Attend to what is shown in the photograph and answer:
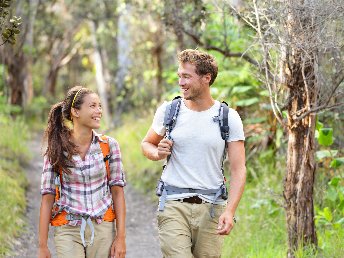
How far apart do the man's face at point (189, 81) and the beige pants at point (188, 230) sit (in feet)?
2.43

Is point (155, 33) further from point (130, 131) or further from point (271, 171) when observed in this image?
point (271, 171)

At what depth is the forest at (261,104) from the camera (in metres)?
6.18

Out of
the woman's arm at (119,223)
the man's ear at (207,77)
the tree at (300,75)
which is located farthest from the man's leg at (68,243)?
the tree at (300,75)

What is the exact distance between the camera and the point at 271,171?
10.3 metres

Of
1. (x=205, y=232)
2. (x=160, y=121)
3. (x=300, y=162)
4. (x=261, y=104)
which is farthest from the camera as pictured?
(x=261, y=104)

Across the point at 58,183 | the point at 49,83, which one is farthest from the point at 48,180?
the point at 49,83

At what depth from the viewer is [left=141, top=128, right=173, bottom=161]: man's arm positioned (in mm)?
4688

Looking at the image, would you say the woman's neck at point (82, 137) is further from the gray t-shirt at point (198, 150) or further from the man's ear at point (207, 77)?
the man's ear at point (207, 77)

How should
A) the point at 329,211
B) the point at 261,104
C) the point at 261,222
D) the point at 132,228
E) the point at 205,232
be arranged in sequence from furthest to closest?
1. the point at 261,104
2. the point at 132,228
3. the point at 261,222
4. the point at 329,211
5. the point at 205,232

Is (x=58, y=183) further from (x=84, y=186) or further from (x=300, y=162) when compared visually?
(x=300, y=162)

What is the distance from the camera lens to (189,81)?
4.84 meters

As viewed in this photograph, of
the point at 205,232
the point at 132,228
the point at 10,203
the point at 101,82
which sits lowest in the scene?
the point at 132,228

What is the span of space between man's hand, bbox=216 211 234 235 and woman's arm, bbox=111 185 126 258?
0.64m

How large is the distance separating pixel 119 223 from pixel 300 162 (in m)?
2.36
